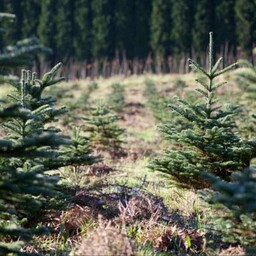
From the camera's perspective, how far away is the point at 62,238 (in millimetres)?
4473

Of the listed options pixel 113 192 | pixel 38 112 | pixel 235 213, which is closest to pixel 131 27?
pixel 113 192

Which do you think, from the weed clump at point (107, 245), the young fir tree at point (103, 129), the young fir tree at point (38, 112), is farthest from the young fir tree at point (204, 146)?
the young fir tree at point (103, 129)

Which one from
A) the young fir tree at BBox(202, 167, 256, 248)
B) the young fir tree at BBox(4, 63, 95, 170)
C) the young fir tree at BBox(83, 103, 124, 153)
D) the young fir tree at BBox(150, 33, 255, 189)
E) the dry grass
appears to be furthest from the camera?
the young fir tree at BBox(83, 103, 124, 153)

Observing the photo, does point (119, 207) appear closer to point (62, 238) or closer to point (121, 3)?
point (62, 238)

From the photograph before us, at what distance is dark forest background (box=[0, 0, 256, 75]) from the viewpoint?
114ft

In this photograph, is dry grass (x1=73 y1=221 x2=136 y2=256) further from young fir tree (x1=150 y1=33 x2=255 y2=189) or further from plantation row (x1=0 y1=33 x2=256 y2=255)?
young fir tree (x1=150 y1=33 x2=255 y2=189)

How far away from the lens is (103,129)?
9836 millimetres

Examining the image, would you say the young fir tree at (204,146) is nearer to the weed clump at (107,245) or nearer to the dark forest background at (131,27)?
the weed clump at (107,245)

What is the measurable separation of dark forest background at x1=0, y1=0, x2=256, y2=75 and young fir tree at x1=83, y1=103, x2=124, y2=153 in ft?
82.4

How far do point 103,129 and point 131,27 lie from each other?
1117 inches

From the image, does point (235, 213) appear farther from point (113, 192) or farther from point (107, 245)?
point (113, 192)

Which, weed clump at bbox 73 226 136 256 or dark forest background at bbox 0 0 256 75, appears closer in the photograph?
weed clump at bbox 73 226 136 256

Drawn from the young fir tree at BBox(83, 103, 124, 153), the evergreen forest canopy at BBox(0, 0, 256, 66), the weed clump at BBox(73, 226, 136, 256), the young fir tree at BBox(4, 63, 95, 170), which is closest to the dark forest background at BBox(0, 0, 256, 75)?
the evergreen forest canopy at BBox(0, 0, 256, 66)

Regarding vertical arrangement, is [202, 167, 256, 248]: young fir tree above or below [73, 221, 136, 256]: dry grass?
above
